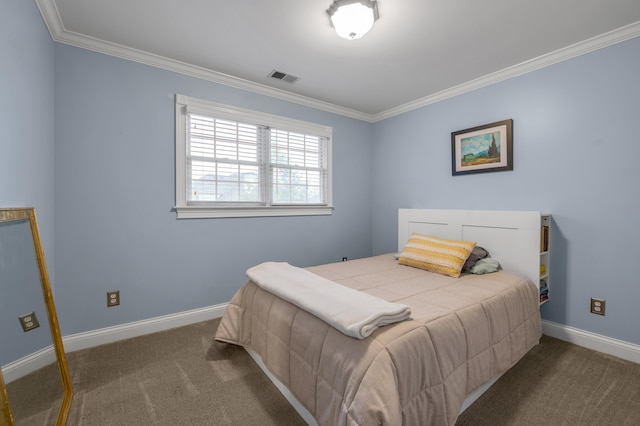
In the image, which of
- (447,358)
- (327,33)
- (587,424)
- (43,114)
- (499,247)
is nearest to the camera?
(447,358)

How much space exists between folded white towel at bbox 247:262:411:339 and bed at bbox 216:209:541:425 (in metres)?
0.05

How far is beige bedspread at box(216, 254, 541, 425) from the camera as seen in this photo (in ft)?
3.85

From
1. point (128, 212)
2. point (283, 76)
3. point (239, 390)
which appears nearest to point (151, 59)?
point (283, 76)

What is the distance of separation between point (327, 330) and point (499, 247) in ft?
6.80

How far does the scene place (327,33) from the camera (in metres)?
2.18

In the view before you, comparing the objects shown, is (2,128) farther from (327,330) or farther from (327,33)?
(327,33)

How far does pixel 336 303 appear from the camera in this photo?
1.48 meters

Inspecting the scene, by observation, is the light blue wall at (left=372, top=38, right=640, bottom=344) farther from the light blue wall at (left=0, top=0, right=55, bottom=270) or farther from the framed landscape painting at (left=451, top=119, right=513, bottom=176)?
the light blue wall at (left=0, top=0, right=55, bottom=270)

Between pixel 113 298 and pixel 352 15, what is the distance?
286 centimetres

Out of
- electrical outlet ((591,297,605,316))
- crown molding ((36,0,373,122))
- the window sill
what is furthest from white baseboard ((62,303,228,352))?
electrical outlet ((591,297,605,316))

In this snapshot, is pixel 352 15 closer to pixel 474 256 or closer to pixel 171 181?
pixel 171 181

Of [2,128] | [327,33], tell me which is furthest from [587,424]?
[2,128]

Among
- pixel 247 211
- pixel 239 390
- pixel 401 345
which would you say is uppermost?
pixel 247 211

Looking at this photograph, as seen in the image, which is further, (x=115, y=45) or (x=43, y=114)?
(x=115, y=45)
